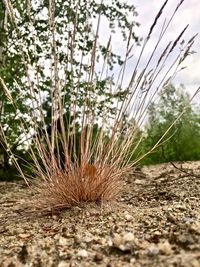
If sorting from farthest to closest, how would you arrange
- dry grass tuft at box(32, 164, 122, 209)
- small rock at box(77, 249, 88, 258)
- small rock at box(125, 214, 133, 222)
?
dry grass tuft at box(32, 164, 122, 209)
small rock at box(125, 214, 133, 222)
small rock at box(77, 249, 88, 258)

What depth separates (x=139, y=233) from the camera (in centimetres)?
217

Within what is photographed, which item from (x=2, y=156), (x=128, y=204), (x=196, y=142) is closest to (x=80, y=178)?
(x=128, y=204)

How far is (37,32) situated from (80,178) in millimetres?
3114

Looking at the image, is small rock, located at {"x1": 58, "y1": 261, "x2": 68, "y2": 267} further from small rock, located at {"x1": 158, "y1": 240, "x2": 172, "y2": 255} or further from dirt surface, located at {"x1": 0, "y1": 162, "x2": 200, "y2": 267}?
small rock, located at {"x1": 158, "y1": 240, "x2": 172, "y2": 255}

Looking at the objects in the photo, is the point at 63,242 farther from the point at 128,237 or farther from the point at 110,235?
the point at 128,237

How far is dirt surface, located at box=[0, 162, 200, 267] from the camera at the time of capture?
1870 mm

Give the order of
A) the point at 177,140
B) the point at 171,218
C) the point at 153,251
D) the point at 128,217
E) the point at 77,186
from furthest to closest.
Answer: the point at 177,140 < the point at 77,186 < the point at 128,217 < the point at 171,218 < the point at 153,251

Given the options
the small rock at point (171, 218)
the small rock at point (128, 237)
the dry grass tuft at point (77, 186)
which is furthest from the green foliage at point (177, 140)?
the small rock at point (128, 237)

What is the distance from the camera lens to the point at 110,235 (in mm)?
2172

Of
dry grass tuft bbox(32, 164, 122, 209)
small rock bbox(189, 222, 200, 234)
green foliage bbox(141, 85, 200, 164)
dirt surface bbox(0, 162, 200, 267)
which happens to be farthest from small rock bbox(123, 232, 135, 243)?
green foliage bbox(141, 85, 200, 164)

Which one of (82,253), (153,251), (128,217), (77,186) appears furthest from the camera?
(77,186)

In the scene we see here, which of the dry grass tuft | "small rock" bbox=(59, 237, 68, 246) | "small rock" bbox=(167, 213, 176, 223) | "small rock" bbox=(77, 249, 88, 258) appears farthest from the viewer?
the dry grass tuft

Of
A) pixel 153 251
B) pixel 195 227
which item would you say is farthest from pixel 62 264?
pixel 195 227

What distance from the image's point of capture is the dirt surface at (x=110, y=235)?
73.6 inches
